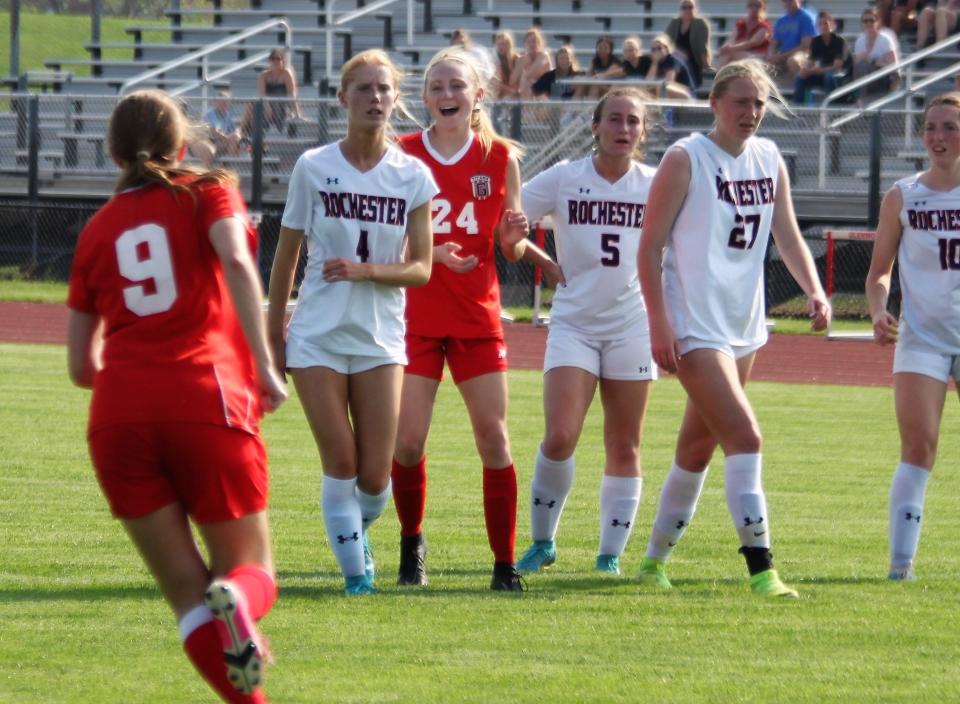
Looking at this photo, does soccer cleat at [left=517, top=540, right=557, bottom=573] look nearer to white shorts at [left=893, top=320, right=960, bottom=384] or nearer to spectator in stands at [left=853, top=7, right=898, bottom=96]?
white shorts at [left=893, top=320, right=960, bottom=384]

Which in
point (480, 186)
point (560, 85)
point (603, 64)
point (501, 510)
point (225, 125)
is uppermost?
point (603, 64)

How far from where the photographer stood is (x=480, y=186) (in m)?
6.95

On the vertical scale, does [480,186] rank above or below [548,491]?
above

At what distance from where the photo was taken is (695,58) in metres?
22.9

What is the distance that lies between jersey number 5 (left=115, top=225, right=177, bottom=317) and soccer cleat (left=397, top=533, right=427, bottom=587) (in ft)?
9.13

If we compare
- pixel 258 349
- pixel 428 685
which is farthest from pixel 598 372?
pixel 258 349

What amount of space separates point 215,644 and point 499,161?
311 centimetres

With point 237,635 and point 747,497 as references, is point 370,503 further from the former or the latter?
point 237,635

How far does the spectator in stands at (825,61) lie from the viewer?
22328mm

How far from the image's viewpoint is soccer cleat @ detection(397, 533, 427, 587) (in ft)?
22.7

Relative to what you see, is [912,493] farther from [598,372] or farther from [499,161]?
[499,161]

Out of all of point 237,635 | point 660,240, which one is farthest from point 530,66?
point 237,635

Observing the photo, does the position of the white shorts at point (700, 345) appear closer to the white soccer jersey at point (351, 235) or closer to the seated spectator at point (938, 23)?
the white soccer jersey at point (351, 235)

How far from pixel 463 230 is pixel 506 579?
1391mm
